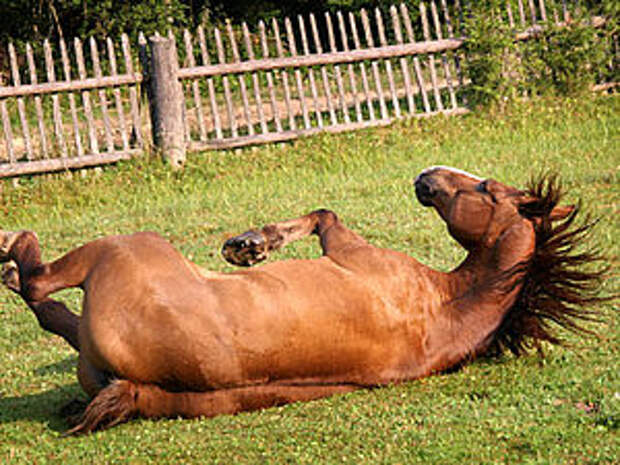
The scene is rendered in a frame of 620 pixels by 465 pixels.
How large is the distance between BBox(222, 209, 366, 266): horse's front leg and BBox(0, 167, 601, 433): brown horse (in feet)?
0.04

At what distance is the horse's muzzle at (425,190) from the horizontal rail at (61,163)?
7.36 meters

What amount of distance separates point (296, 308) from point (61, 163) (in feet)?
26.9

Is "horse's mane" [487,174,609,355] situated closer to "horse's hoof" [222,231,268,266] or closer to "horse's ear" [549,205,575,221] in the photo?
"horse's ear" [549,205,575,221]

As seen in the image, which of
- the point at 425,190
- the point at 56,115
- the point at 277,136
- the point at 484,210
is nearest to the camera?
the point at 484,210

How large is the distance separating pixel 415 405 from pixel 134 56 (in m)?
16.3

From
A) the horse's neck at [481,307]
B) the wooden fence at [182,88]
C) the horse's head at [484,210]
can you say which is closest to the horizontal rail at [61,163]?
the wooden fence at [182,88]

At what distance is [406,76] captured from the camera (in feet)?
44.7

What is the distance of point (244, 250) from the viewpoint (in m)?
5.11

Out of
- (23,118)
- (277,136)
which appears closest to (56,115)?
(23,118)

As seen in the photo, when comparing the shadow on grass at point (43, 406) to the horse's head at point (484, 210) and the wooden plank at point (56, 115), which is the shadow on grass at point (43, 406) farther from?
the wooden plank at point (56, 115)

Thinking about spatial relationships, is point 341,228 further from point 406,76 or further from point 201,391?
point 406,76

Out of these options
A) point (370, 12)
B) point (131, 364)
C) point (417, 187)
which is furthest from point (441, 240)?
point (370, 12)

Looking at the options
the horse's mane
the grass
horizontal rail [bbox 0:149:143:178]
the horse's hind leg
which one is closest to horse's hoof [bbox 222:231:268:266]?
the horse's hind leg

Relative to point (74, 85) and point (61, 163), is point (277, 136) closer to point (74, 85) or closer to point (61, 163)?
point (74, 85)
